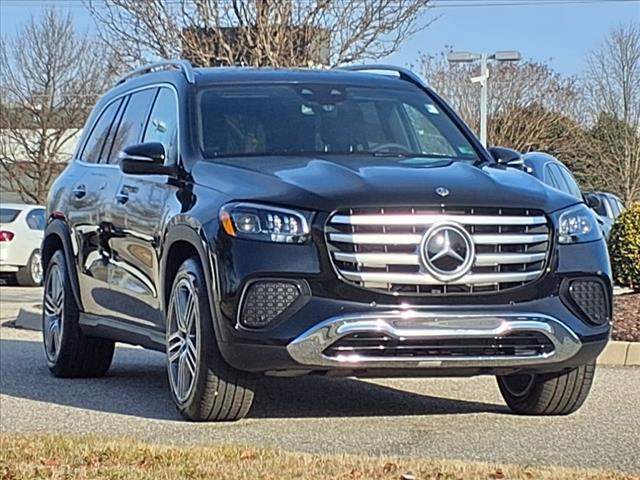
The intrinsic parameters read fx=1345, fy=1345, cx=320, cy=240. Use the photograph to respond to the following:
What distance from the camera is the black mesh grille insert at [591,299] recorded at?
6.30 metres

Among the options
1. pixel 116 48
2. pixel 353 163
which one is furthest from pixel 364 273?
pixel 116 48

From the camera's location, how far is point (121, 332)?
793cm

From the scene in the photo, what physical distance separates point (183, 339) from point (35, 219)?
16271 millimetres

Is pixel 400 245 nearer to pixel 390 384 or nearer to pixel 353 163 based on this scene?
pixel 353 163

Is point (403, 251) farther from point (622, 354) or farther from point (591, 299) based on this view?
point (622, 354)

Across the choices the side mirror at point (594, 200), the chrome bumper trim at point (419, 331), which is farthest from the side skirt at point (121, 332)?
the side mirror at point (594, 200)

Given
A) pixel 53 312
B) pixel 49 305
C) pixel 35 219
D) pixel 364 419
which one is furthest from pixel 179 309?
pixel 35 219

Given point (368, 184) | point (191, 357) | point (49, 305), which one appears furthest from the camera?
point (49, 305)

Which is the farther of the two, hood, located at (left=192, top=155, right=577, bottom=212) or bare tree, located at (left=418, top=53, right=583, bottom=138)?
bare tree, located at (left=418, top=53, right=583, bottom=138)

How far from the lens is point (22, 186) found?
38031 millimetres

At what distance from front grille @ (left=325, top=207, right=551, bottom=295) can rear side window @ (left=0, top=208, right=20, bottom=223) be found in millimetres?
16943

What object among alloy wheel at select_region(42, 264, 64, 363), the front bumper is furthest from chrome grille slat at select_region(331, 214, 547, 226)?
alloy wheel at select_region(42, 264, 64, 363)

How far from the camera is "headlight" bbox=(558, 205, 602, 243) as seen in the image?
6340 mm

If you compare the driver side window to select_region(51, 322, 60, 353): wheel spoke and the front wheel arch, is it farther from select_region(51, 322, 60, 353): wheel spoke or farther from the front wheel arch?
select_region(51, 322, 60, 353): wheel spoke
